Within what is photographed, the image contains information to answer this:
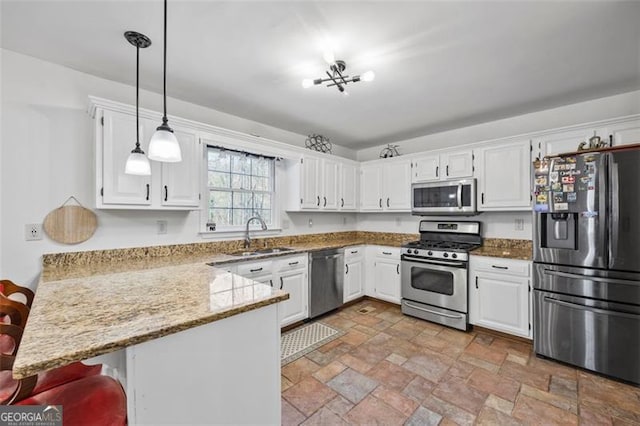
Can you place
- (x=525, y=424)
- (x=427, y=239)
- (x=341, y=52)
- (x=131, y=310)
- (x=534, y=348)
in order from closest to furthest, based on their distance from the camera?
(x=131, y=310) < (x=525, y=424) < (x=341, y=52) < (x=534, y=348) < (x=427, y=239)

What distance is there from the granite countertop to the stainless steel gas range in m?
2.55

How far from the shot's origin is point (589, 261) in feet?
7.69

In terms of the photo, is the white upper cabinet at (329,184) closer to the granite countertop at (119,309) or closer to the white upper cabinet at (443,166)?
the white upper cabinet at (443,166)

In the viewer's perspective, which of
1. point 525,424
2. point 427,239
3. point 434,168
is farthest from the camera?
point 427,239

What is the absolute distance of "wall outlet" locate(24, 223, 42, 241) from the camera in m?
2.15

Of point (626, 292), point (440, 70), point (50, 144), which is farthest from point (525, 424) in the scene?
point (50, 144)

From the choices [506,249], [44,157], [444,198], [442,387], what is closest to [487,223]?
[506,249]

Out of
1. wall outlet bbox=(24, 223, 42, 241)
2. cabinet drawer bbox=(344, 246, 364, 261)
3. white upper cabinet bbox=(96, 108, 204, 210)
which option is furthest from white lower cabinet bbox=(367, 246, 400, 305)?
wall outlet bbox=(24, 223, 42, 241)

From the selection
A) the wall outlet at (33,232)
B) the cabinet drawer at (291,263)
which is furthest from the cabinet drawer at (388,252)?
the wall outlet at (33,232)

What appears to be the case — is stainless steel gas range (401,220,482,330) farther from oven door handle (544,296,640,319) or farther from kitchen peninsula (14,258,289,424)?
kitchen peninsula (14,258,289,424)

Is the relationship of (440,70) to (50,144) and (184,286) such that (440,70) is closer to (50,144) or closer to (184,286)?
(184,286)

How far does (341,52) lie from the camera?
2.11 metres

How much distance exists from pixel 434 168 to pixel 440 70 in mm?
1583

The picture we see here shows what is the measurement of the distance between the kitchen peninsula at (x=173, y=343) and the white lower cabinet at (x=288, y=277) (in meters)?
1.30
